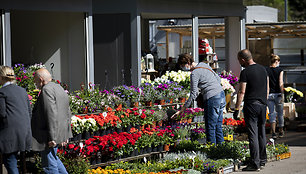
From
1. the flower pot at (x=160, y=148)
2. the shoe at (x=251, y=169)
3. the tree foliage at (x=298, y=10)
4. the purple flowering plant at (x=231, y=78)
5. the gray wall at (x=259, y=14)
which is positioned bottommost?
→ the shoe at (x=251, y=169)

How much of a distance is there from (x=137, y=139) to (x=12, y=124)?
2.84 metres

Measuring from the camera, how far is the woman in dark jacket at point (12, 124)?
637 cm

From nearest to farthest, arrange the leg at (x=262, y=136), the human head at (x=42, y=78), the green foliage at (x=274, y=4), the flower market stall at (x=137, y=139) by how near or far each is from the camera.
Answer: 1. the human head at (x=42, y=78)
2. the flower market stall at (x=137, y=139)
3. the leg at (x=262, y=136)
4. the green foliage at (x=274, y=4)

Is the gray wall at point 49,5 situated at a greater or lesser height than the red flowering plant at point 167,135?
greater

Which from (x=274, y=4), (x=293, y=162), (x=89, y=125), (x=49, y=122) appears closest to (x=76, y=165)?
(x=89, y=125)

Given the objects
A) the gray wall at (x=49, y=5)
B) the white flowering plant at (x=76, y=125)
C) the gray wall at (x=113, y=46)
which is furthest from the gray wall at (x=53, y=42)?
the white flowering plant at (x=76, y=125)

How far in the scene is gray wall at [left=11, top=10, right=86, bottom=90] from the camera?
37.8 ft

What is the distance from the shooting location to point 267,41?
81.6ft

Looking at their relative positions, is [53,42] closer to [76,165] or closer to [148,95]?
[148,95]

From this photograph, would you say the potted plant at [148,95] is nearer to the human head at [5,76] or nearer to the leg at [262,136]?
the leg at [262,136]

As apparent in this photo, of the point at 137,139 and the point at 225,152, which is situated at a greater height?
the point at 137,139

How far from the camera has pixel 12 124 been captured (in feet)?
21.1

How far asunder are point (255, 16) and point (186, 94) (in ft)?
68.2

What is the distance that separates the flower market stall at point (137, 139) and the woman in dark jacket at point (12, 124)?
3.80 feet
